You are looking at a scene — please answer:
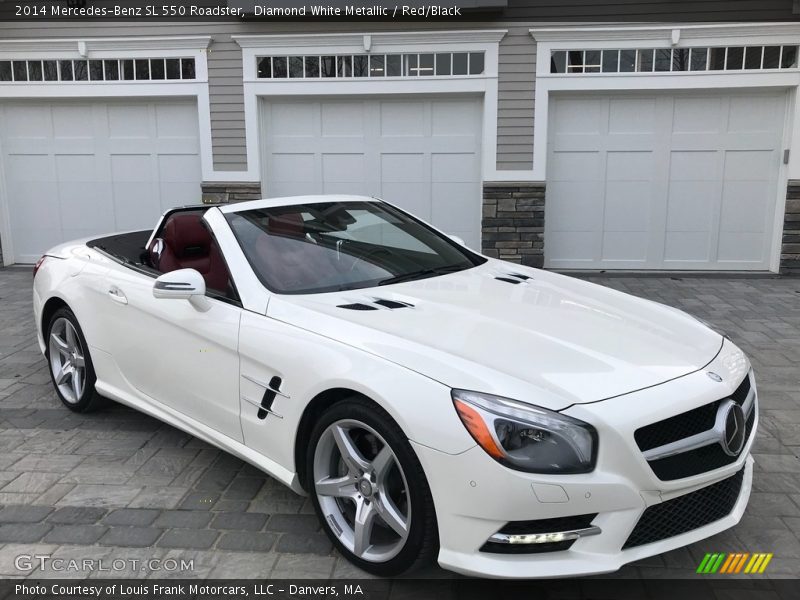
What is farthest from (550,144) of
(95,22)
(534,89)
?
(95,22)

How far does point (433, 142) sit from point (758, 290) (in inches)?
168

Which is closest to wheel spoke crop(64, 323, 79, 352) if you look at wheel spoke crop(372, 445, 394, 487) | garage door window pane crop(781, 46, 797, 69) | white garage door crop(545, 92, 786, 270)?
wheel spoke crop(372, 445, 394, 487)

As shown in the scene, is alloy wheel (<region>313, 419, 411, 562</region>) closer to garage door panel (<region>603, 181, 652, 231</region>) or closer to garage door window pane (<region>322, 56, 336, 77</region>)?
garage door window pane (<region>322, 56, 336, 77</region>)

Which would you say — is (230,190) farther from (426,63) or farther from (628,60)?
(628,60)

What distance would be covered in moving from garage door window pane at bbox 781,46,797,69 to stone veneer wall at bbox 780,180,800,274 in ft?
4.52

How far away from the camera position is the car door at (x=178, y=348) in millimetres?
3102

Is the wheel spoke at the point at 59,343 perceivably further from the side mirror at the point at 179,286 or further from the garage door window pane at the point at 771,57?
the garage door window pane at the point at 771,57

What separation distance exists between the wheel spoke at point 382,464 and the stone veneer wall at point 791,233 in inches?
310

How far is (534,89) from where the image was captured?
Result: 8398 mm

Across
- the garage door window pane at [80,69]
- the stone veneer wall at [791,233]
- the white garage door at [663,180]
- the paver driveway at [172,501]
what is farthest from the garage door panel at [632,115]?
the garage door window pane at [80,69]

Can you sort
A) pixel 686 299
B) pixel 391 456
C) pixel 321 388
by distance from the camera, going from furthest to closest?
pixel 686 299, pixel 321 388, pixel 391 456

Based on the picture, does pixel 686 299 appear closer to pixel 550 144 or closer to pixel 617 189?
pixel 617 189

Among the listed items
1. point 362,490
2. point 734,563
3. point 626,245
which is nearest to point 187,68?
point 626,245

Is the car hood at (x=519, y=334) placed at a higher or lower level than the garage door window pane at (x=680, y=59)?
lower
